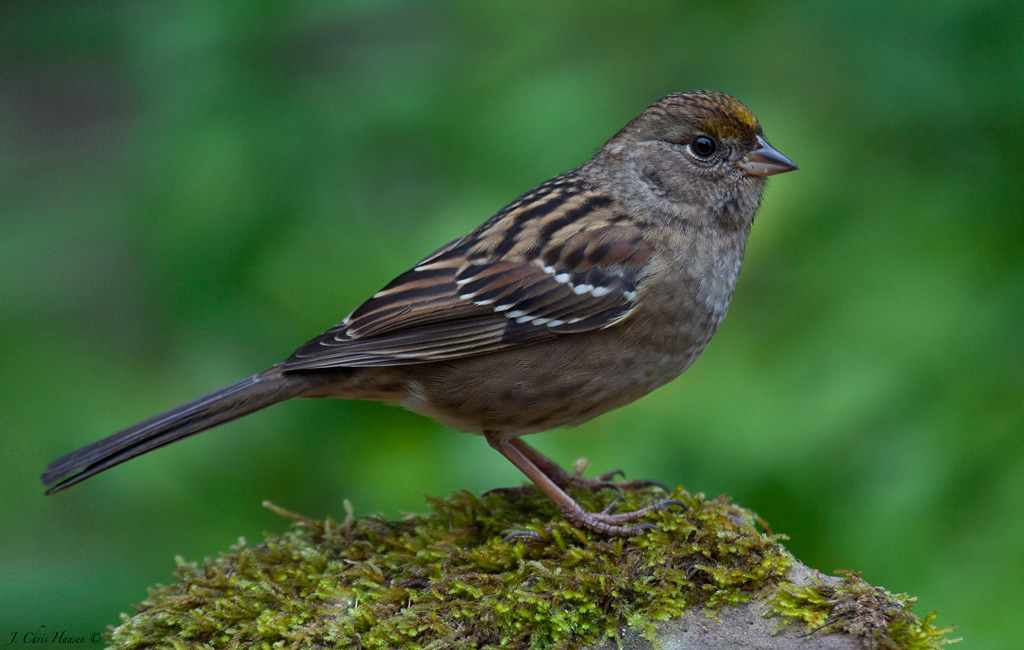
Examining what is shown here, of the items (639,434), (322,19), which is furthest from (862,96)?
(322,19)

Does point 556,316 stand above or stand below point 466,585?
above

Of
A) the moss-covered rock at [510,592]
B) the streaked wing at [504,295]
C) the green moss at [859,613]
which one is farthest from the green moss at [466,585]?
the streaked wing at [504,295]

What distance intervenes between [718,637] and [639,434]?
143cm

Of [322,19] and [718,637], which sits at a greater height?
[322,19]

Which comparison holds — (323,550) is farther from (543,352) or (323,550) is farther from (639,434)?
(639,434)

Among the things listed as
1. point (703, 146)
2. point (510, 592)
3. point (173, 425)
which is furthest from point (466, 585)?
point (703, 146)

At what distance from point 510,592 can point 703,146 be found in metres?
1.87

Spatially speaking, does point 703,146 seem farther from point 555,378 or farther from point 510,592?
point 510,592

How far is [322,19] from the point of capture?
15.1 ft

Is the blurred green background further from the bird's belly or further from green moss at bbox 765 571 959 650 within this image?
green moss at bbox 765 571 959 650

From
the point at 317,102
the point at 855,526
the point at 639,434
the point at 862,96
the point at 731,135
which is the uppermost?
the point at 317,102

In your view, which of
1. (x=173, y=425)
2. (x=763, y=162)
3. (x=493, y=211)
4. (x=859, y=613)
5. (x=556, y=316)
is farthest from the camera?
(x=493, y=211)

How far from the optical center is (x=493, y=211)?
14.1 feet

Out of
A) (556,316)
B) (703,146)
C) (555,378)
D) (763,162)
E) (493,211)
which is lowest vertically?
(555,378)
